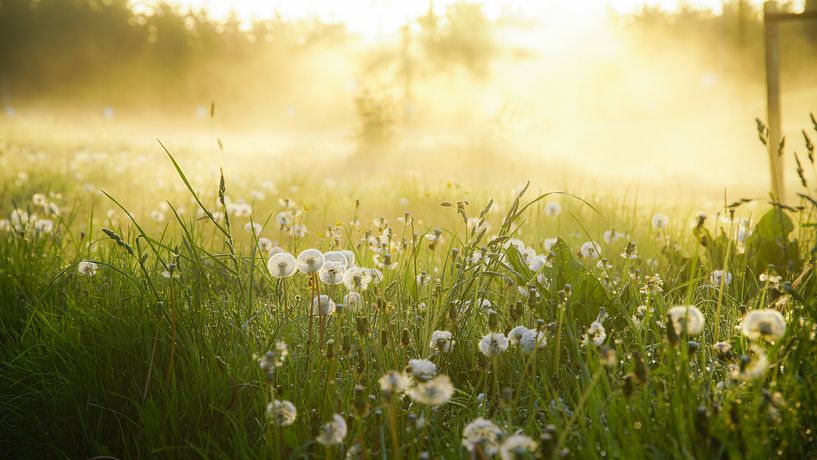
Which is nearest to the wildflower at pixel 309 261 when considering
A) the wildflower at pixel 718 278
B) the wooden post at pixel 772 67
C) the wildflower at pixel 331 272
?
the wildflower at pixel 331 272

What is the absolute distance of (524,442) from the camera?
1.17 m

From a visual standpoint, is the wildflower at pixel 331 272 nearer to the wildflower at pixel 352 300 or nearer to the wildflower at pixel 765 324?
the wildflower at pixel 352 300

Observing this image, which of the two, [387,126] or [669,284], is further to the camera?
[387,126]

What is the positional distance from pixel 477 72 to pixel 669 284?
33.6m

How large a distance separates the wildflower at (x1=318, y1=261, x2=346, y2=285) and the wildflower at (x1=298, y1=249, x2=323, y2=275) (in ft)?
0.14

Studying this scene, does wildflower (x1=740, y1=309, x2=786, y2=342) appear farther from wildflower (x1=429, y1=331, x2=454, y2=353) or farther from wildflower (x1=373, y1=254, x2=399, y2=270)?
wildflower (x1=373, y1=254, x2=399, y2=270)

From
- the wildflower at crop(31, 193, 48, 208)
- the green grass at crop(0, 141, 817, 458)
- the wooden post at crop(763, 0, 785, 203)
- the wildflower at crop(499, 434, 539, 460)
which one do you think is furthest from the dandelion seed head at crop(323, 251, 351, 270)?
the wooden post at crop(763, 0, 785, 203)

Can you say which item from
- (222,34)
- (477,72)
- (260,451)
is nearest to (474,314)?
(260,451)

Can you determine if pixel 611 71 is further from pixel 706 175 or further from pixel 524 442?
pixel 524 442

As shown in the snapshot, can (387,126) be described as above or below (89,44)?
below

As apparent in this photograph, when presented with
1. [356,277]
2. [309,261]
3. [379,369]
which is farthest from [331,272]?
[379,369]

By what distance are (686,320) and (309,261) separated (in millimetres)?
1004

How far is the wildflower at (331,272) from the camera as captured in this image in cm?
191

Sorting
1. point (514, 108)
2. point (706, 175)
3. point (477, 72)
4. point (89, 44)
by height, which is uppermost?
point (89, 44)
